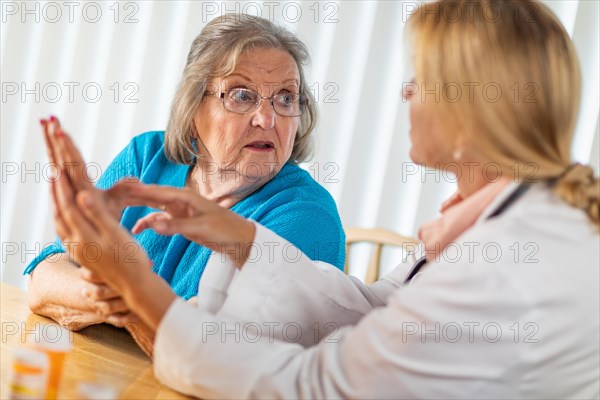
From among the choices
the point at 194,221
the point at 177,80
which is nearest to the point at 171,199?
the point at 194,221

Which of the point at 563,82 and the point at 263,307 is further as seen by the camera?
the point at 263,307

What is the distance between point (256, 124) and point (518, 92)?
0.90 meters

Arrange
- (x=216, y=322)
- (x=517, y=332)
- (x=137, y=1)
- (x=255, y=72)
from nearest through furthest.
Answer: (x=517, y=332) < (x=216, y=322) < (x=255, y=72) < (x=137, y=1)

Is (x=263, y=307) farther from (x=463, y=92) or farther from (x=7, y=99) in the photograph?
(x=7, y=99)

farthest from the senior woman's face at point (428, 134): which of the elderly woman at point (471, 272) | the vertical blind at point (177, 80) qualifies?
the vertical blind at point (177, 80)

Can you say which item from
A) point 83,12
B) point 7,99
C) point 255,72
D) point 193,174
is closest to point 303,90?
point 255,72

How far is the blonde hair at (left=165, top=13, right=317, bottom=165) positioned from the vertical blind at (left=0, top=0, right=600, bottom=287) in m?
0.88

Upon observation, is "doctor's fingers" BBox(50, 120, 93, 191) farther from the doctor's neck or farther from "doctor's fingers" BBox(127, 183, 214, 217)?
the doctor's neck

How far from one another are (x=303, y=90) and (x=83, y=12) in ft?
4.45

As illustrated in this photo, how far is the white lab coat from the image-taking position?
3.09ft

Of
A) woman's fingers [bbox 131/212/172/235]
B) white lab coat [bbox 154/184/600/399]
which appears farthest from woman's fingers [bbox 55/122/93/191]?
white lab coat [bbox 154/184/600/399]

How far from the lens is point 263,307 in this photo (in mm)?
1212

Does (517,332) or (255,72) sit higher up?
(255,72)

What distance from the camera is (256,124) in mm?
1815
